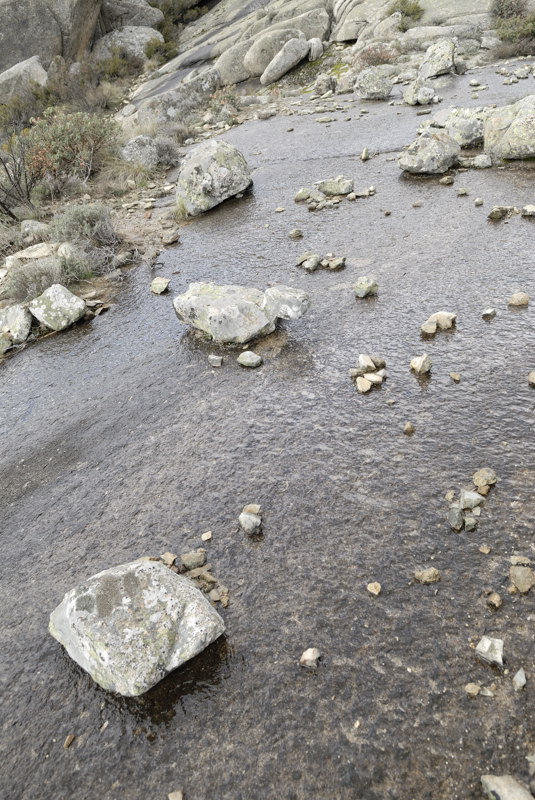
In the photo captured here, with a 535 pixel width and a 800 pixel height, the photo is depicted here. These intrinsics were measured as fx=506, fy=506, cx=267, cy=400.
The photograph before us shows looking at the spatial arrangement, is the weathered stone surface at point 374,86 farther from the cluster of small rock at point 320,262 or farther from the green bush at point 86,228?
the cluster of small rock at point 320,262

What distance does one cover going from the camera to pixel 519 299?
4.46 meters

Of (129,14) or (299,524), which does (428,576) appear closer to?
(299,524)

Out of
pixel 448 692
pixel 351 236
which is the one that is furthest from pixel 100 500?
pixel 351 236

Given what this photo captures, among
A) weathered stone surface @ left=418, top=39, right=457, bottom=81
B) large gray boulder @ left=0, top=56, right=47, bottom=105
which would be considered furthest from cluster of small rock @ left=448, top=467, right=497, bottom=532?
large gray boulder @ left=0, top=56, right=47, bottom=105

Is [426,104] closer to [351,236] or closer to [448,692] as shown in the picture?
[351,236]

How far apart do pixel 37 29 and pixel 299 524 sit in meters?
33.6

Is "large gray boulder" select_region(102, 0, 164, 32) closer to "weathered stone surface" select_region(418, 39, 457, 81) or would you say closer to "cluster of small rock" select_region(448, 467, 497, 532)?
"weathered stone surface" select_region(418, 39, 457, 81)

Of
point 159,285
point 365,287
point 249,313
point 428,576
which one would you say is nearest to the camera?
point 428,576

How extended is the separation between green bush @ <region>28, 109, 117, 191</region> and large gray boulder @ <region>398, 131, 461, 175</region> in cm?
730

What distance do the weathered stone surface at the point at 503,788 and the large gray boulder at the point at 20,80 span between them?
29.5 m

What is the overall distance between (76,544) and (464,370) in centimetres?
314

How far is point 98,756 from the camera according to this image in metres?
2.31

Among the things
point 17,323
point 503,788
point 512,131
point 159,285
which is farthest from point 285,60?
point 503,788

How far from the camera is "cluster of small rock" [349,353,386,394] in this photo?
4020mm
